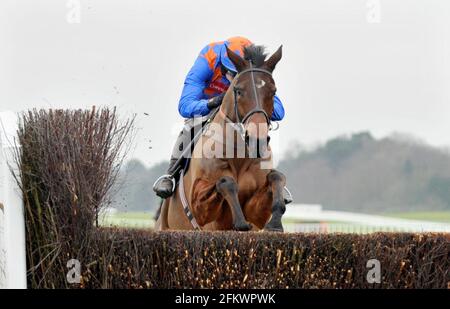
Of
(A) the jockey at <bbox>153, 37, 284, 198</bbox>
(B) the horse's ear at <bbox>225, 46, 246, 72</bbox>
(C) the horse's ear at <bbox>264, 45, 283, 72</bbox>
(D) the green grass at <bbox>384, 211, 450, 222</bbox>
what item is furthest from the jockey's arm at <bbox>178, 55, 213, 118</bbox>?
(D) the green grass at <bbox>384, 211, 450, 222</bbox>

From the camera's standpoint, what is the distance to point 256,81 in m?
8.39

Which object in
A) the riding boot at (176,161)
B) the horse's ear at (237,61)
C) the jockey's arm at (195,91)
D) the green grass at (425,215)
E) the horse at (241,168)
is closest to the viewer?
the horse at (241,168)

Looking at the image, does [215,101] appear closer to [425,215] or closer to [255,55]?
[255,55]

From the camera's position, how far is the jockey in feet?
30.0

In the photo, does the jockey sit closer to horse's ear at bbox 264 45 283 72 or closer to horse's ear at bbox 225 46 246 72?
horse's ear at bbox 225 46 246 72

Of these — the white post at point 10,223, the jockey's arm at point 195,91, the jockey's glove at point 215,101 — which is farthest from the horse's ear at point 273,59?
the white post at point 10,223

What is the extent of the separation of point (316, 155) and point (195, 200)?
27.0m

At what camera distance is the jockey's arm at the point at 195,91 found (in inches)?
368

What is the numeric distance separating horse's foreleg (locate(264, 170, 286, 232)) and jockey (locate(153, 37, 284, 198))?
599 millimetres

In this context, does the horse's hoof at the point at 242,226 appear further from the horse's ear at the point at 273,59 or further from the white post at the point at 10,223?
the white post at the point at 10,223

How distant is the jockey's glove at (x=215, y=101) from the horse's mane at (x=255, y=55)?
0.67m

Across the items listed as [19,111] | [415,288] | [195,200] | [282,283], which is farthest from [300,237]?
[195,200]

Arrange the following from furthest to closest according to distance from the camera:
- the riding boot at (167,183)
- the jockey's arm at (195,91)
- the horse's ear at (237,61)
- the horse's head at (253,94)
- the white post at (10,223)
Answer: the riding boot at (167,183)
the jockey's arm at (195,91)
the horse's ear at (237,61)
the horse's head at (253,94)
the white post at (10,223)

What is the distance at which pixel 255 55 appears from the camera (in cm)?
859
